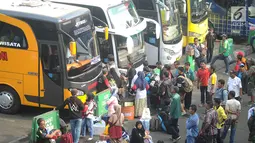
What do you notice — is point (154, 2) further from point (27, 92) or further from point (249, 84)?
point (27, 92)

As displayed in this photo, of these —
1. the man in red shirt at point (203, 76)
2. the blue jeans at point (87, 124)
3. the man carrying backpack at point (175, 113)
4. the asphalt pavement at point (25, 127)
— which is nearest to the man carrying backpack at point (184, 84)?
the man in red shirt at point (203, 76)

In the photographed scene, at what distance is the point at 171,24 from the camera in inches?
833

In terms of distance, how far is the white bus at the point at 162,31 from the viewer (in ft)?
67.6

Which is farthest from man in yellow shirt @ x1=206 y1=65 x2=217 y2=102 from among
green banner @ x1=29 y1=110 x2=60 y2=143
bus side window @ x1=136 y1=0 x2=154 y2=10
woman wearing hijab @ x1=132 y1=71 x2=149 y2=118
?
green banner @ x1=29 y1=110 x2=60 y2=143

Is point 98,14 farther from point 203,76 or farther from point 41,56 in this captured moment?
point 203,76

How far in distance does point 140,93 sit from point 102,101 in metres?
1.28

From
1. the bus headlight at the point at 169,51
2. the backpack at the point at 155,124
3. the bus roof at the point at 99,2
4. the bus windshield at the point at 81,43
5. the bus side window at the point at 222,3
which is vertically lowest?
the backpack at the point at 155,124

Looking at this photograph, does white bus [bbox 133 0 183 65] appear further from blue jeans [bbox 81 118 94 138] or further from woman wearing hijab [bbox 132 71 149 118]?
blue jeans [bbox 81 118 94 138]

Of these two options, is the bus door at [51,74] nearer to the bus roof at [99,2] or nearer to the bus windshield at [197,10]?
the bus roof at [99,2]

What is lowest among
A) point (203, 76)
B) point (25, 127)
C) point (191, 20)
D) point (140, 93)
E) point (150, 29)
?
point (25, 127)

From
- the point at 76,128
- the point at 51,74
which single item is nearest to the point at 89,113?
the point at 76,128

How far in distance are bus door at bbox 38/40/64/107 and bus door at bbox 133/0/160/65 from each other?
6071 millimetres

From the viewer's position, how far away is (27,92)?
15641 mm

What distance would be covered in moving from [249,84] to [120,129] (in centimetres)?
593
